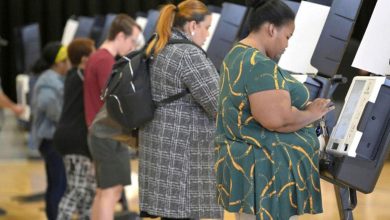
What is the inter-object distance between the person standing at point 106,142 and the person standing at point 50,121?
96 centimetres

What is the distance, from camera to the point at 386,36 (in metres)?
3.29

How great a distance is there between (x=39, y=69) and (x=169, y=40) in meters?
3.32

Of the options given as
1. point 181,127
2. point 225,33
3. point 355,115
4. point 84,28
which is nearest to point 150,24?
point 225,33

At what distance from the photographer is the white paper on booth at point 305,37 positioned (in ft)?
12.7

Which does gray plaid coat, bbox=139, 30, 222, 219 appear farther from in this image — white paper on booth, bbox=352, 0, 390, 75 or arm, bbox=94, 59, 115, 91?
arm, bbox=94, 59, 115, 91

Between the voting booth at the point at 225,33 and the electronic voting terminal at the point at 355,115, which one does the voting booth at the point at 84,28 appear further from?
the electronic voting terminal at the point at 355,115

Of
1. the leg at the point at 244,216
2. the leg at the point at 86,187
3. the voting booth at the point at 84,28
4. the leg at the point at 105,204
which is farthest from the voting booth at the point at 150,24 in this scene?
the leg at the point at 244,216

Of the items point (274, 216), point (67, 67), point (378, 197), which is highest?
point (274, 216)

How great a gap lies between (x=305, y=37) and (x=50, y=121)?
270 centimetres

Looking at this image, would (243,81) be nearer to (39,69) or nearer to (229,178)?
(229,178)

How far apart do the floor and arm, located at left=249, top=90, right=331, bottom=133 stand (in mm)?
2919

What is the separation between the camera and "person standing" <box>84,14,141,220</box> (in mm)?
4988

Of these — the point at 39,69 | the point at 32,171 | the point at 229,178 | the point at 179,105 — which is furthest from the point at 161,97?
the point at 32,171

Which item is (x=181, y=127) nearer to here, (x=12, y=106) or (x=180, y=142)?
(x=180, y=142)
